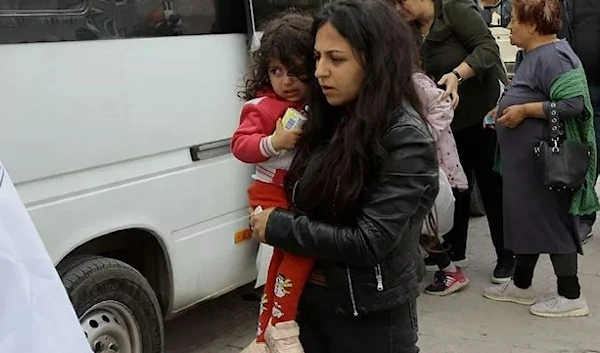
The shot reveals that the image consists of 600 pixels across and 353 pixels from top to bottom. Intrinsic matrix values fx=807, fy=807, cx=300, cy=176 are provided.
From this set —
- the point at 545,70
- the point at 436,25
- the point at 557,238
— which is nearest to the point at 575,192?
the point at 557,238

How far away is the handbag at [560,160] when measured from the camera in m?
4.15

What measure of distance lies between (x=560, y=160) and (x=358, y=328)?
2.26m

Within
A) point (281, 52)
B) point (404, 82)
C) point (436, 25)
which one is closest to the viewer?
point (404, 82)

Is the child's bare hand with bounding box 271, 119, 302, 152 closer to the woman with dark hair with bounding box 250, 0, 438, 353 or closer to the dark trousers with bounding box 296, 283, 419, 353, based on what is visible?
the woman with dark hair with bounding box 250, 0, 438, 353

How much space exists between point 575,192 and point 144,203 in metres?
2.35

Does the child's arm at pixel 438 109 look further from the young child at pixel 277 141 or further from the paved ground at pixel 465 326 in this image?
the young child at pixel 277 141

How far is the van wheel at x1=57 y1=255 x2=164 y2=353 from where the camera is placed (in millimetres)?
3088

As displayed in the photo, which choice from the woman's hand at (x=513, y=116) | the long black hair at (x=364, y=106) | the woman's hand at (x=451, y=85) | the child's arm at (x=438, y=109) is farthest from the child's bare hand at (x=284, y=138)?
the woman's hand at (x=513, y=116)

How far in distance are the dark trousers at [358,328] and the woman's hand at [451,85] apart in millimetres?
2121

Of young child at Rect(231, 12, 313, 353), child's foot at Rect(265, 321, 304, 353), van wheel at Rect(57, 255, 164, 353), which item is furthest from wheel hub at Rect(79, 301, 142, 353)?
child's foot at Rect(265, 321, 304, 353)

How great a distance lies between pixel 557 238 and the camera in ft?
14.3

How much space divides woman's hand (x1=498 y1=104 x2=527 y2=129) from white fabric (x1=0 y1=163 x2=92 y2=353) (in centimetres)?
339

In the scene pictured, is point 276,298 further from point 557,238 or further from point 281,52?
point 557,238

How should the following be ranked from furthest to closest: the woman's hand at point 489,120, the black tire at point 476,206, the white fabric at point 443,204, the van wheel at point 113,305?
the black tire at point 476,206 < the woman's hand at point 489,120 < the white fabric at point 443,204 < the van wheel at point 113,305
